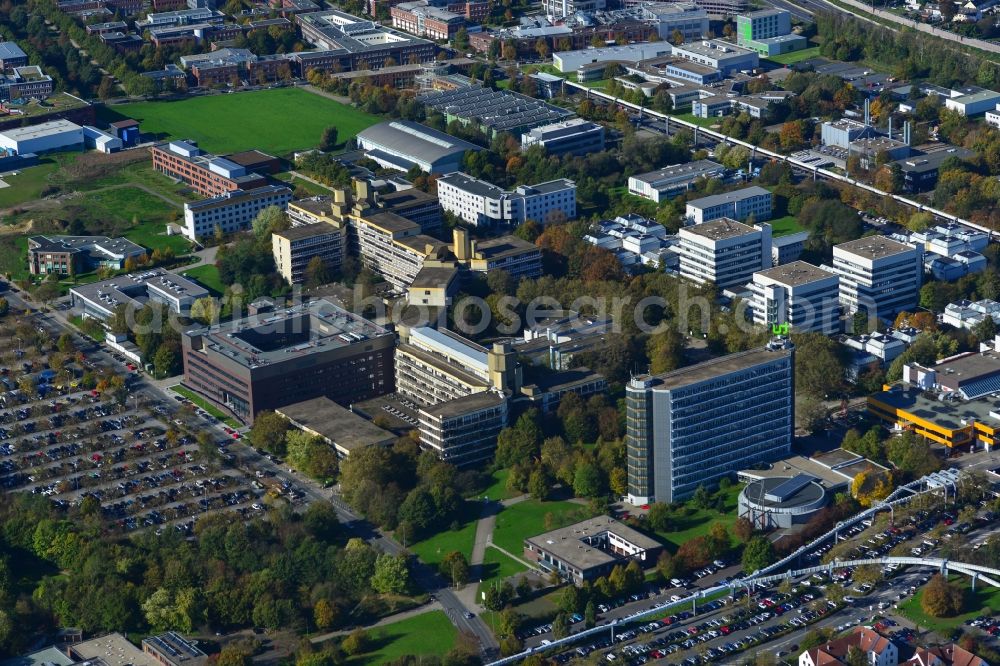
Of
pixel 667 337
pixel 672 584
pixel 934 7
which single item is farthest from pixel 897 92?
pixel 672 584

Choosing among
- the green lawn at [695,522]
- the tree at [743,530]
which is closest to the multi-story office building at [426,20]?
the green lawn at [695,522]

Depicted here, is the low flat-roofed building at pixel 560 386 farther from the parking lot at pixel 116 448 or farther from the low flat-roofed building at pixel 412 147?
the low flat-roofed building at pixel 412 147

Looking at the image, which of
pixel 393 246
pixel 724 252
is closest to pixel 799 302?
pixel 724 252

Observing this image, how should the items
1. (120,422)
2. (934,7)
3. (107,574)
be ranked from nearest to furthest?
(107,574), (120,422), (934,7)

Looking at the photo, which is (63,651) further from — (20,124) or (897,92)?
(897,92)

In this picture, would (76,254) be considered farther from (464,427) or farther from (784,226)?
(784,226)

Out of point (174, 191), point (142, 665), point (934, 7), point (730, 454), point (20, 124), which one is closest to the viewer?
point (142, 665)

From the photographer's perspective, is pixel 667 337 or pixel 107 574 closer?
pixel 107 574
